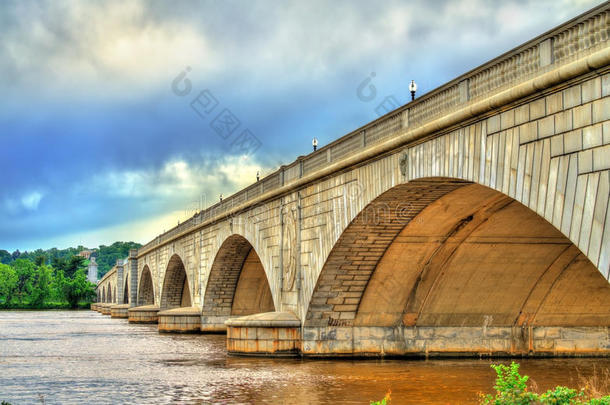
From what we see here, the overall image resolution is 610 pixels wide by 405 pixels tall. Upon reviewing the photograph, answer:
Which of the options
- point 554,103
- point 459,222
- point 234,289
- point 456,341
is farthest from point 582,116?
point 234,289

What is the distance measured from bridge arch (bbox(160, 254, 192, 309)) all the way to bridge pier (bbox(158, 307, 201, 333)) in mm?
15028

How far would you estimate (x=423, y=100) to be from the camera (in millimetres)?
17297

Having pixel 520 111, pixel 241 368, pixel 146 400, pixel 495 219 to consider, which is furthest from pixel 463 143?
pixel 241 368

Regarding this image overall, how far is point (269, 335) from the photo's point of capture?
960 inches

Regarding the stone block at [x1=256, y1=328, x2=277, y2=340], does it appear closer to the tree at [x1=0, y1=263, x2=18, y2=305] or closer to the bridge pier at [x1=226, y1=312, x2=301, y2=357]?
the bridge pier at [x1=226, y1=312, x2=301, y2=357]

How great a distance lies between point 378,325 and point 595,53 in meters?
14.9

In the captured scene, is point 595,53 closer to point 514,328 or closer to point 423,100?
point 423,100

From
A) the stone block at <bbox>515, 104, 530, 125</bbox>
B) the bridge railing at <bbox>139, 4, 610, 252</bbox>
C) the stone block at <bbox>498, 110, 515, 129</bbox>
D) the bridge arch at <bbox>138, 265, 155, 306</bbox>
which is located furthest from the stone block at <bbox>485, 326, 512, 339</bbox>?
the bridge arch at <bbox>138, 265, 155, 306</bbox>

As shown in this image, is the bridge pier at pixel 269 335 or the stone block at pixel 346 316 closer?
the stone block at pixel 346 316

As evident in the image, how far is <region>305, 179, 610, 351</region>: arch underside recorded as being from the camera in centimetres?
2125

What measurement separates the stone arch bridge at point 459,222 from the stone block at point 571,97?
0.09ft

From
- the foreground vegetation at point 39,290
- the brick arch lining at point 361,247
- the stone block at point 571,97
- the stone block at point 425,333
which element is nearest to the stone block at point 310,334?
the brick arch lining at point 361,247

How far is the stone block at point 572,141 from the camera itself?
1132 cm

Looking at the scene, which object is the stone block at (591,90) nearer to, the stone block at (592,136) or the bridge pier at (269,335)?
the stone block at (592,136)
